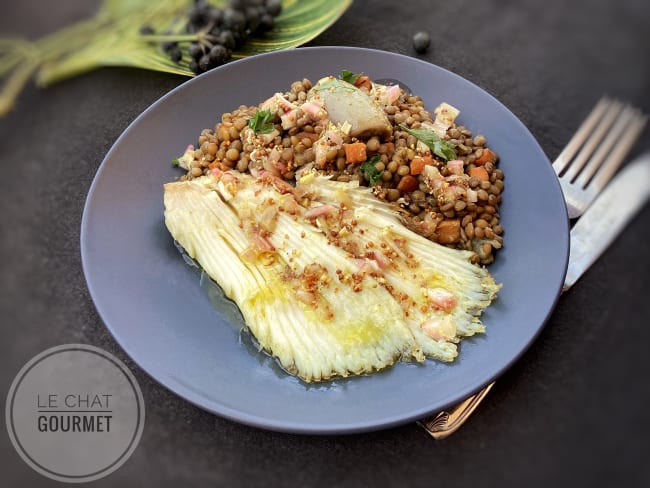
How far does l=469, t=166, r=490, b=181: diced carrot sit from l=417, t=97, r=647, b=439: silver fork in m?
0.63

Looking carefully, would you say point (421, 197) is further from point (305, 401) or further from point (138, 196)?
point (138, 196)

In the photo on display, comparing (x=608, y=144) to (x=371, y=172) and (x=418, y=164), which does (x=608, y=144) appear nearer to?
(x=418, y=164)

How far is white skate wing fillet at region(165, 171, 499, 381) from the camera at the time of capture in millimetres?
3209

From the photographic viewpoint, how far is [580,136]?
4.11m

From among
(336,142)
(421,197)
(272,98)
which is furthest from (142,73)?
(421,197)

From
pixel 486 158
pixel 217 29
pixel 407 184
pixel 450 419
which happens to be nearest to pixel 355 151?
pixel 407 184

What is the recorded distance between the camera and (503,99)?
4.72 metres

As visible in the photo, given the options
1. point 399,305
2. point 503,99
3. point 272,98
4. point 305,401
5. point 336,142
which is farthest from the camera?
point 503,99

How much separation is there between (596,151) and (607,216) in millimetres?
556

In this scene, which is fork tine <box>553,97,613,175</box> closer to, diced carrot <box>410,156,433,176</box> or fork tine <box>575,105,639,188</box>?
fork tine <box>575,105,639,188</box>

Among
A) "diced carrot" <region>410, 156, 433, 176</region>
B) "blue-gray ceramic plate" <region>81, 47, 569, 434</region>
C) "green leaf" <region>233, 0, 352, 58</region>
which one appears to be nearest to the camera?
"blue-gray ceramic plate" <region>81, 47, 569, 434</region>

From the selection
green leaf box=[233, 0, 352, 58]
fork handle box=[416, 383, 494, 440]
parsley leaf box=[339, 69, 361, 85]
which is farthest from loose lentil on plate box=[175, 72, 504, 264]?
green leaf box=[233, 0, 352, 58]

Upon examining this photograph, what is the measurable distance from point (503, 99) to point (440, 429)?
2.77 meters

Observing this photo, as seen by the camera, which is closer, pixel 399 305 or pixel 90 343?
pixel 399 305
